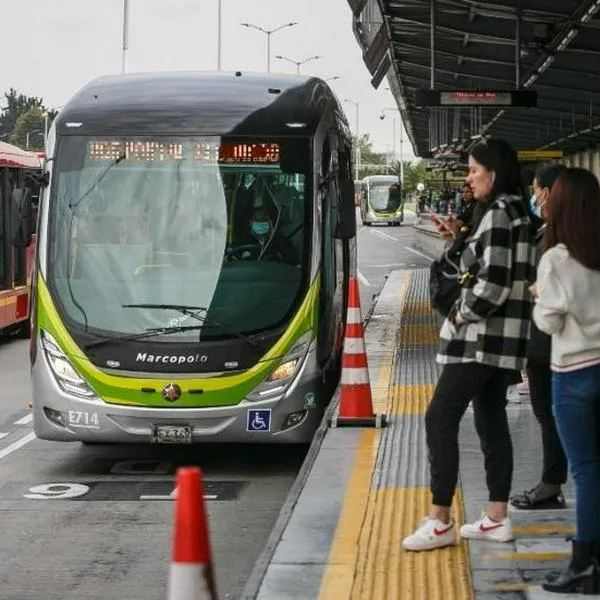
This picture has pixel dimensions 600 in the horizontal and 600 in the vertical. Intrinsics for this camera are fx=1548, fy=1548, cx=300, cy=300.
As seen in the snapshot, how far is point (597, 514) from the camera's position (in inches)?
242

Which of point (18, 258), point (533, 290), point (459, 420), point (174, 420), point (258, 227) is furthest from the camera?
point (18, 258)

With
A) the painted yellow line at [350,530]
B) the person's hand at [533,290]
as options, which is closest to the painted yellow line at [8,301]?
the painted yellow line at [350,530]

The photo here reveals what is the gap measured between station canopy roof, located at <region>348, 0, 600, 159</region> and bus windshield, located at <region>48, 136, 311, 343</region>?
890 cm

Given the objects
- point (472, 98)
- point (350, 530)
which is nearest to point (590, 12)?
point (472, 98)

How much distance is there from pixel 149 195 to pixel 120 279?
2.17ft

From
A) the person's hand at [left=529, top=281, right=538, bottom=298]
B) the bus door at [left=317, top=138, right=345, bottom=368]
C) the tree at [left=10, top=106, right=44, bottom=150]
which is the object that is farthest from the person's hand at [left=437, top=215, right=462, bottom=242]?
→ the tree at [left=10, top=106, right=44, bottom=150]

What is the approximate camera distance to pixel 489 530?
7156 millimetres

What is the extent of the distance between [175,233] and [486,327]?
4.61m

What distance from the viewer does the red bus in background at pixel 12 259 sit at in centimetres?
2027

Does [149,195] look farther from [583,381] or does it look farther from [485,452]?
[583,381]

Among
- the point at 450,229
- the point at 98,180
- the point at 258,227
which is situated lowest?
the point at 258,227

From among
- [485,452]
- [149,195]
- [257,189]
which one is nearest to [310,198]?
[257,189]

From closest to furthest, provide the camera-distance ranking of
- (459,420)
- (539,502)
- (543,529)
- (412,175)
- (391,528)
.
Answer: (459,420)
(543,529)
(391,528)
(539,502)
(412,175)

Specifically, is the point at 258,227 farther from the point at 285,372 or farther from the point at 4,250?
the point at 4,250
